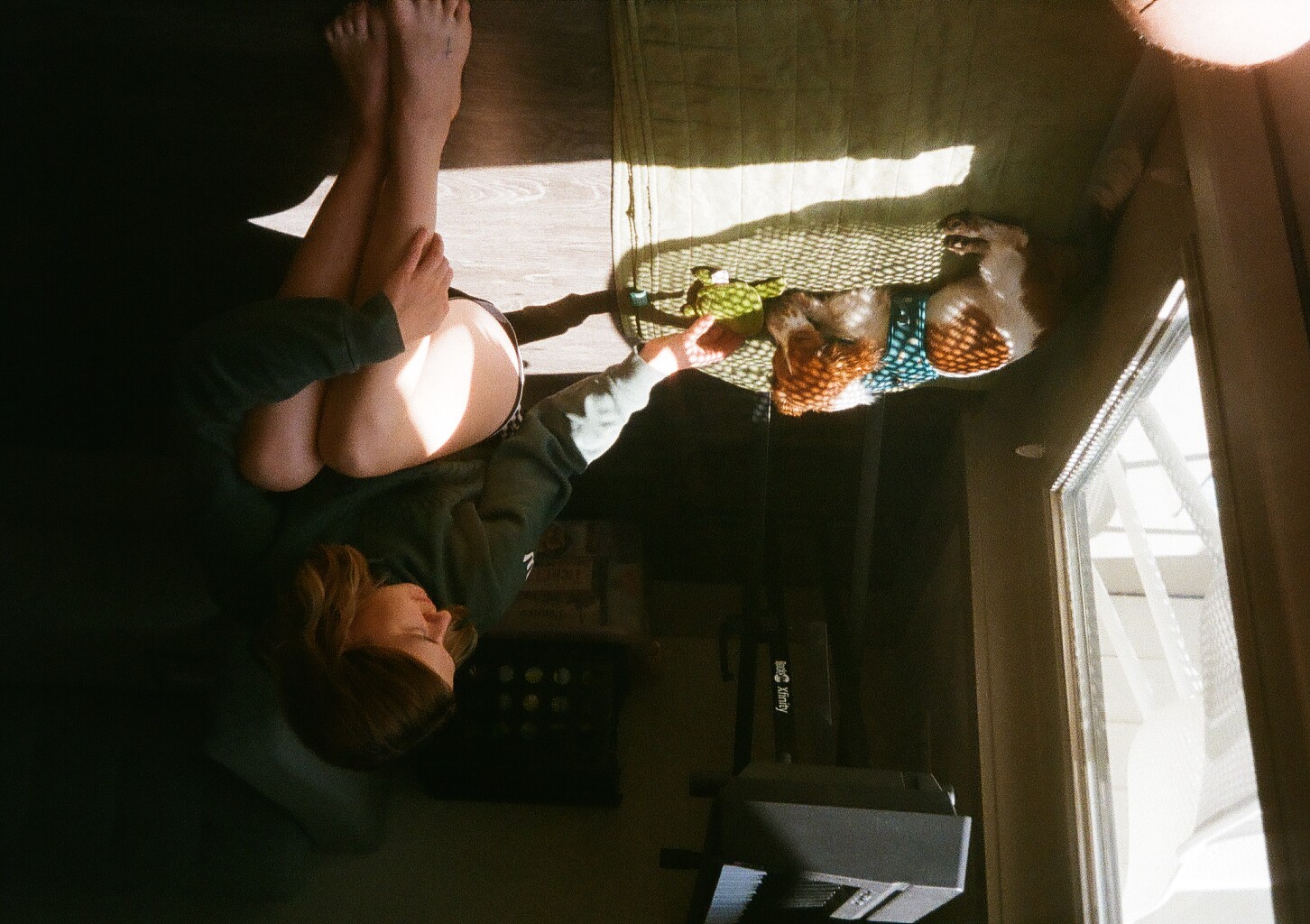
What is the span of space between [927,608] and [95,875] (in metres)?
2.11

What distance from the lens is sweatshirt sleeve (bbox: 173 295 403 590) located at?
47.6 inches

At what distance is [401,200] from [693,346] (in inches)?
22.0

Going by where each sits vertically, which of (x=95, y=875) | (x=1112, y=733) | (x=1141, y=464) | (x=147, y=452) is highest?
(x=147, y=452)

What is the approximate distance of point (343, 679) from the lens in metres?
1.24

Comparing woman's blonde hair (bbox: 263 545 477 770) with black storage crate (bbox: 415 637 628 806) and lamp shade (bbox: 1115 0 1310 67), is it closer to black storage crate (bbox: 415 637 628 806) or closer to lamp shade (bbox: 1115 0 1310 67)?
black storage crate (bbox: 415 637 628 806)

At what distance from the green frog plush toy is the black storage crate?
3.28ft

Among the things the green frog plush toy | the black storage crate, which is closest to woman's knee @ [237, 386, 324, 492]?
the green frog plush toy

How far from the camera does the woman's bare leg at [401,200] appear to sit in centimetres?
135

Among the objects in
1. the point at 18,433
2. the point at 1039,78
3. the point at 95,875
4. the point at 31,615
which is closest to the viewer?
the point at 1039,78

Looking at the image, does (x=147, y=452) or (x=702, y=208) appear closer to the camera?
(x=702, y=208)

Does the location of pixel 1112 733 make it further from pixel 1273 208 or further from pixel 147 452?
pixel 147 452

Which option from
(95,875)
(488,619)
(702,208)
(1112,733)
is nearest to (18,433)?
(95,875)

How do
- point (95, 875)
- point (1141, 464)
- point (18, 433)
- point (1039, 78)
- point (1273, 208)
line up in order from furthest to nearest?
point (18, 433) → point (95, 875) → point (1141, 464) → point (1039, 78) → point (1273, 208)

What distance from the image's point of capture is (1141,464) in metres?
1.48
